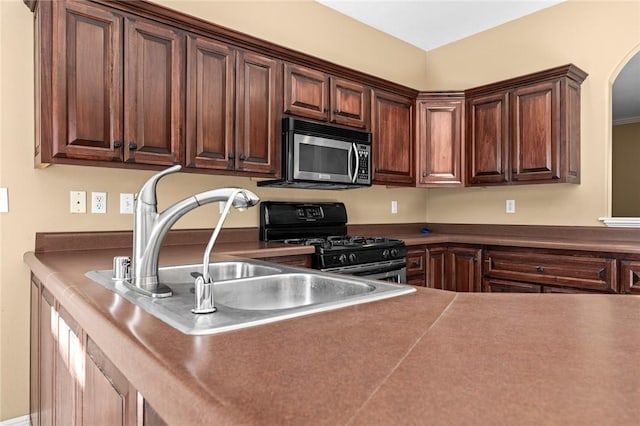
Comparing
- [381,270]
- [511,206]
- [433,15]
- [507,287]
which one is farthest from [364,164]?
[433,15]

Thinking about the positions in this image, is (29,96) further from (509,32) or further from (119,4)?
(509,32)

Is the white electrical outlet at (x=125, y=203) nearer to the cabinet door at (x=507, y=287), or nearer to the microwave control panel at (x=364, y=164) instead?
the microwave control panel at (x=364, y=164)

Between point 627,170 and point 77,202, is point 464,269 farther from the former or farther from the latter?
point 627,170

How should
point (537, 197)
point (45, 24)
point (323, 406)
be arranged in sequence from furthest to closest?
point (537, 197) → point (45, 24) → point (323, 406)

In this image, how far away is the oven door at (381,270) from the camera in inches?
106

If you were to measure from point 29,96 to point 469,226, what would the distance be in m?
3.56

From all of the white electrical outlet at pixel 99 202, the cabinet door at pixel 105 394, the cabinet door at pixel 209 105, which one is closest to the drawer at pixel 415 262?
the cabinet door at pixel 209 105

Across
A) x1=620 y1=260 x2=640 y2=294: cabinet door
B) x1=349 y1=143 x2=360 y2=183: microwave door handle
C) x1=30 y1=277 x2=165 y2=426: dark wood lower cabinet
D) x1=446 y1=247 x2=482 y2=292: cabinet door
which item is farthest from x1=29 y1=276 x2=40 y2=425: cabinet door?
x1=620 y1=260 x2=640 y2=294: cabinet door

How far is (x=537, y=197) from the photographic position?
356 centimetres

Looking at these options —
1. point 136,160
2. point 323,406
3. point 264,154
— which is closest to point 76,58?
point 136,160

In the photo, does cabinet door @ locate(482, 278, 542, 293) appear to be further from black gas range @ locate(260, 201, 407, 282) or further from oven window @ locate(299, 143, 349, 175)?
oven window @ locate(299, 143, 349, 175)

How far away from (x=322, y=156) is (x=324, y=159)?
3cm

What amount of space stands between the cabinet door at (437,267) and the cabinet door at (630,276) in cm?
123

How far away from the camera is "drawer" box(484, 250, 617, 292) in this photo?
2.64 meters
